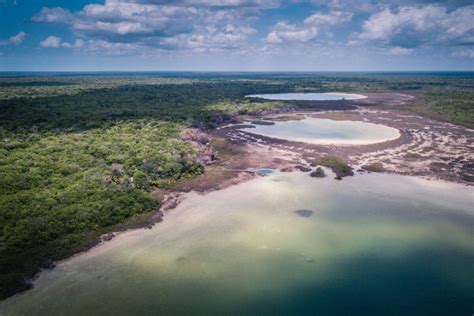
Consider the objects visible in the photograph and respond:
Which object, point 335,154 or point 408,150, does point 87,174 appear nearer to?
point 335,154

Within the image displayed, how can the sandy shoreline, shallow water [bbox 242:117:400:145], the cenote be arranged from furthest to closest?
shallow water [bbox 242:117:400:145] < the sandy shoreline < the cenote

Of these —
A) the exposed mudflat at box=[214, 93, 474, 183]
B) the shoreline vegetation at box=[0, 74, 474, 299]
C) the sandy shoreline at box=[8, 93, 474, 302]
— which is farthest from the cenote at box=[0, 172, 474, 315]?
the exposed mudflat at box=[214, 93, 474, 183]

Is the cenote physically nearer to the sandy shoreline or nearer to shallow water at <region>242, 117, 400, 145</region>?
the sandy shoreline

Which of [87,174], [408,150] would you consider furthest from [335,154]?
[87,174]

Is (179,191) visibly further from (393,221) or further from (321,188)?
(393,221)

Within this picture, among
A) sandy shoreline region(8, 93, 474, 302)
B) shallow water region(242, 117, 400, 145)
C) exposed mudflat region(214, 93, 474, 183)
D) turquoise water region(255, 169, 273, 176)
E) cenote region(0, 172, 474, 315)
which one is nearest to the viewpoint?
cenote region(0, 172, 474, 315)

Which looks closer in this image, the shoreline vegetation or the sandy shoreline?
the shoreline vegetation
